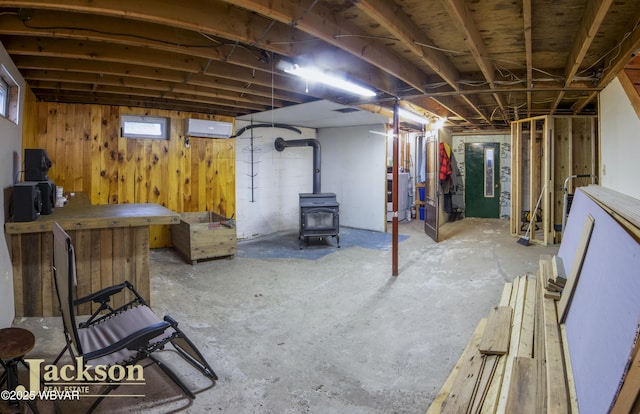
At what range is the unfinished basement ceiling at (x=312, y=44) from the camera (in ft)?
8.41

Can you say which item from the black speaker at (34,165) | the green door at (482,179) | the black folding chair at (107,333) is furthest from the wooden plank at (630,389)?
the green door at (482,179)

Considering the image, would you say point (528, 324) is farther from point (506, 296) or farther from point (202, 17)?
point (202, 17)

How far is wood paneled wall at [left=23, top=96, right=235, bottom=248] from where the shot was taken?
523 centimetres

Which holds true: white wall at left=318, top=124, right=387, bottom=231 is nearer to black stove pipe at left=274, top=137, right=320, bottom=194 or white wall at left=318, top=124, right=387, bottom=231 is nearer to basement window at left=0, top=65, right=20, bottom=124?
black stove pipe at left=274, top=137, right=320, bottom=194

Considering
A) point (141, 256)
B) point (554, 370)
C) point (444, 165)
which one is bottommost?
point (554, 370)

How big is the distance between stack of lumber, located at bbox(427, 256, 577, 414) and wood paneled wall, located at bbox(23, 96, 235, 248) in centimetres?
505

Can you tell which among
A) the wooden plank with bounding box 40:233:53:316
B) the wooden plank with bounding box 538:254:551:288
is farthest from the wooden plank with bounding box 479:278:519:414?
the wooden plank with bounding box 40:233:53:316

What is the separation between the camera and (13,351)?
1.78 metres

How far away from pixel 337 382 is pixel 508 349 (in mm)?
1059

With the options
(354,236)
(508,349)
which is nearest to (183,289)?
(508,349)

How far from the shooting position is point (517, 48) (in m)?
3.57

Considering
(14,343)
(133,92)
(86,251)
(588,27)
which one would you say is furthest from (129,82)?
(588,27)

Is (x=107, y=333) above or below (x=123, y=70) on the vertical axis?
below

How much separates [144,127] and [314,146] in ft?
9.55
